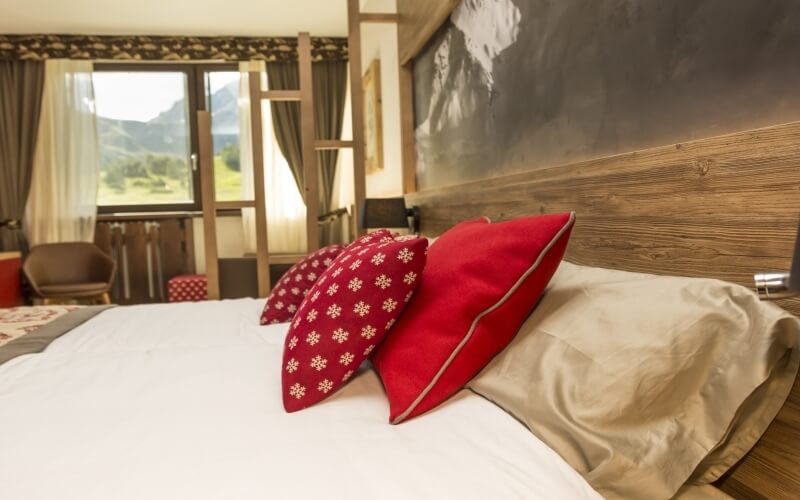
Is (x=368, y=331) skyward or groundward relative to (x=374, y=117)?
groundward

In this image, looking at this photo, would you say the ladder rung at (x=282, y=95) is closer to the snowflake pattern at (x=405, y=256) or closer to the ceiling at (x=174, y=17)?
the ceiling at (x=174, y=17)

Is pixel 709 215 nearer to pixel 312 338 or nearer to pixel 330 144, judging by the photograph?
pixel 312 338

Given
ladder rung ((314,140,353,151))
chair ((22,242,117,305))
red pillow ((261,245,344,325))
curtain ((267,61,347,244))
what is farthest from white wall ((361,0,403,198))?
chair ((22,242,117,305))

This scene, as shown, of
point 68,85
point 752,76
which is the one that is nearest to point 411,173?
Result: point 752,76

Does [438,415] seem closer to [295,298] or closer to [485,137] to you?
[295,298]

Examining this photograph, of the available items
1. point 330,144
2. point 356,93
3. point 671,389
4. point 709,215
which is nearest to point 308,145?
point 330,144

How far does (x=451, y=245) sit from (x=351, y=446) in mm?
468

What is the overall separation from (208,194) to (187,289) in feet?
4.72

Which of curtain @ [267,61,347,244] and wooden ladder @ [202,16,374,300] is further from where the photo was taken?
curtain @ [267,61,347,244]

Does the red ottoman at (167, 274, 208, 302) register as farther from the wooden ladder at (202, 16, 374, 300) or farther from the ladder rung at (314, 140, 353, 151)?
the ladder rung at (314, 140, 353, 151)

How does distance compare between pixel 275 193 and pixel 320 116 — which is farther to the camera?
pixel 320 116

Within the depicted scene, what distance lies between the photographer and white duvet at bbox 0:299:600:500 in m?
0.65

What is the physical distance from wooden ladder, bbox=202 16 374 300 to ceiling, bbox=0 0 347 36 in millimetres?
1194

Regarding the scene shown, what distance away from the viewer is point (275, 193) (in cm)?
463
